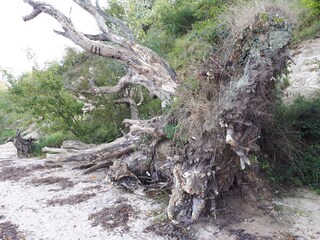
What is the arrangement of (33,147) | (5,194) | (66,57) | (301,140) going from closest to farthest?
(301,140) < (5,194) < (33,147) < (66,57)

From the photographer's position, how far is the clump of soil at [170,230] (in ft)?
15.1

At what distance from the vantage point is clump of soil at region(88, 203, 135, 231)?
5.09m

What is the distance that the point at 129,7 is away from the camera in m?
17.4

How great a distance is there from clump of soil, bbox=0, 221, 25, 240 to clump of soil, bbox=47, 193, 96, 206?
1.01 m

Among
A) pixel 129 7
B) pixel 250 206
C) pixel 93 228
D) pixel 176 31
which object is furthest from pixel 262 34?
pixel 129 7

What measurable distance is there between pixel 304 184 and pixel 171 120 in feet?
10.3

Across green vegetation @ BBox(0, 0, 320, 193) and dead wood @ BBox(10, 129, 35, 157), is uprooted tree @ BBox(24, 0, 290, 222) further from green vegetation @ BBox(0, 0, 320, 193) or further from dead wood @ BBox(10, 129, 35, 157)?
dead wood @ BBox(10, 129, 35, 157)

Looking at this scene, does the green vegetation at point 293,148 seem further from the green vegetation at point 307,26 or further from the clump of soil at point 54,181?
the clump of soil at point 54,181

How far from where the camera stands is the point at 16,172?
31.6ft

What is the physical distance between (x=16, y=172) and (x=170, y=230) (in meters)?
6.90

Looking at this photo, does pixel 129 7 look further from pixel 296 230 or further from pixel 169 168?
pixel 296 230

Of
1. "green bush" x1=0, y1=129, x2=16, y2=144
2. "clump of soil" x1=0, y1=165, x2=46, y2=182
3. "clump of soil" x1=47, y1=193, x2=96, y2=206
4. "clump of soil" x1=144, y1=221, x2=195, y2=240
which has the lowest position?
"clump of soil" x1=144, y1=221, x2=195, y2=240

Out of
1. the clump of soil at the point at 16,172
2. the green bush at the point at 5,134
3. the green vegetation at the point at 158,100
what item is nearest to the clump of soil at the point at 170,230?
the green vegetation at the point at 158,100

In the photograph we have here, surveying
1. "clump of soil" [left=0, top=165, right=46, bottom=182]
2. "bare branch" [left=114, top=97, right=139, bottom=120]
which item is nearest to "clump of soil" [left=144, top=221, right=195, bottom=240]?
"clump of soil" [left=0, top=165, right=46, bottom=182]
